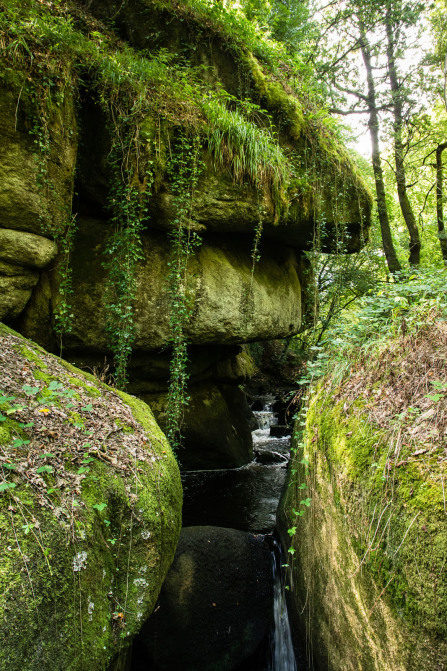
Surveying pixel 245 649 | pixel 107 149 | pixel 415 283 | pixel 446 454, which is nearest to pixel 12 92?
pixel 107 149

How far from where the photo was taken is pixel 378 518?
7.42 feet

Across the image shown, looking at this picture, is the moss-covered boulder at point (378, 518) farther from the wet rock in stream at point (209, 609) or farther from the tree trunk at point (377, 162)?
the tree trunk at point (377, 162)

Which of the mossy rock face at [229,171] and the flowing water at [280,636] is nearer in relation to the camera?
the flowing water at [280,636]

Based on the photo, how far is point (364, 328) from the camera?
13.5 ft

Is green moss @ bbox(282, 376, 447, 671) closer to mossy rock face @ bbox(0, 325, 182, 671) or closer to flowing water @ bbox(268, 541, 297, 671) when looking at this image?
flowing water @ bbox(268, 541, 297, 671)

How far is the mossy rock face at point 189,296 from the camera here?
19.0 feet

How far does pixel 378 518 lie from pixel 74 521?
1.79 metres

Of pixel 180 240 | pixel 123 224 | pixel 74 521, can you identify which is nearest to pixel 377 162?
pixel 180 240

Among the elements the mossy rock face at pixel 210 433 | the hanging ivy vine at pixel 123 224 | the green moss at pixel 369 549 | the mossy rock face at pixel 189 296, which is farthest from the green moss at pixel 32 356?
the mossy rock face at pixel 210 433

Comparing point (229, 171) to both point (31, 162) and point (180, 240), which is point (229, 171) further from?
point (31, 162)

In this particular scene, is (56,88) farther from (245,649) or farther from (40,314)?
(245,649)

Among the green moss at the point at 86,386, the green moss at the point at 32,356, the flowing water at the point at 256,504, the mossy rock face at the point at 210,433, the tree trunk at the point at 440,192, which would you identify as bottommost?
the flowing water at the point at 256,504

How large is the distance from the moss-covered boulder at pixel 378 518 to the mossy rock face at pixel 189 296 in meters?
2.97

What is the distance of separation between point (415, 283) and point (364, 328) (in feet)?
2.35
